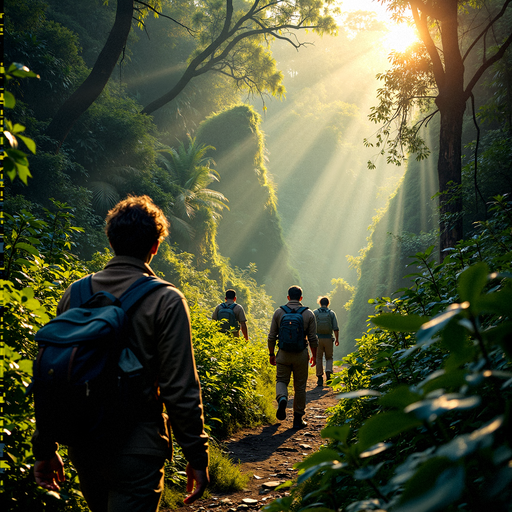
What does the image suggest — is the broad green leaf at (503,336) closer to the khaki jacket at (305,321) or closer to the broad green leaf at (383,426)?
the broad green leaf at (383,426)

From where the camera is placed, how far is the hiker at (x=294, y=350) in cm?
575

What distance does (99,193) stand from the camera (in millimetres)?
13305

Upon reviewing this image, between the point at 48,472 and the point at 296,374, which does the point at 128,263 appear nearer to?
the point at 48,472

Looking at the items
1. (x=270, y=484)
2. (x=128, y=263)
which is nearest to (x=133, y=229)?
(x=128, y=263)

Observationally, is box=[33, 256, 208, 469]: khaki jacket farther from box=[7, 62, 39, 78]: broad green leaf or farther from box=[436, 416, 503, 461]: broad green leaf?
box=[436, 416, 503, 461]: broad green leaf

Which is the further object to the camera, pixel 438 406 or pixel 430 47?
pixel 430 47

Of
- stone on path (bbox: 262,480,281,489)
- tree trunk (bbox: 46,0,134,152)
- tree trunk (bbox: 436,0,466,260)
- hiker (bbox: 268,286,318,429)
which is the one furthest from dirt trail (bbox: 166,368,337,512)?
tree trunk (bbox: 46,0,134,152)

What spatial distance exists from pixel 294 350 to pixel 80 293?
4.39 m

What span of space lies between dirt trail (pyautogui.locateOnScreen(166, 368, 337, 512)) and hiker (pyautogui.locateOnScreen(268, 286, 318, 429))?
0.37m

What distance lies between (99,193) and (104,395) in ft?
42.9

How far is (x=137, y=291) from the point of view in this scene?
1740 mm

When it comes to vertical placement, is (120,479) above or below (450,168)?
below

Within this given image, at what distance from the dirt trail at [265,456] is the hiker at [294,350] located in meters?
0.37

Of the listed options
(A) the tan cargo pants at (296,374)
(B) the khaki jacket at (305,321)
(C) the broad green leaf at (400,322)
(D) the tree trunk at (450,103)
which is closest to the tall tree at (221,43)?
(D) the tree trunk at (450,103)
